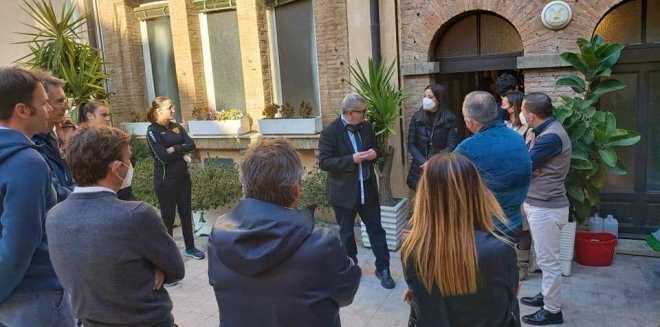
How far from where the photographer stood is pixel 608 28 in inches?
228

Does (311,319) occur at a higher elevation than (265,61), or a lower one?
lower

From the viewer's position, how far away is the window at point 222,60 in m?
8.74

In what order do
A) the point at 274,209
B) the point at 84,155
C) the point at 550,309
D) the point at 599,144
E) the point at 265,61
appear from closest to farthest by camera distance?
the point at 274,209
the point at 84,155
the point at 550,309
the point at 599,144
the point at 265,61

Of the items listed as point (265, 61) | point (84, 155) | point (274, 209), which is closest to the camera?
point (274, 209)

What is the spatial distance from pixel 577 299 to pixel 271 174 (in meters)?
3.85

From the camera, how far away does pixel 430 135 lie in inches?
227

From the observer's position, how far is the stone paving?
4.30 metres

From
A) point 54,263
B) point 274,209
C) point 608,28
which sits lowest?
point 54,263

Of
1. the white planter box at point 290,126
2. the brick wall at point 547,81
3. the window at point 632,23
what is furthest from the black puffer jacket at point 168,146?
the window at point 632,23

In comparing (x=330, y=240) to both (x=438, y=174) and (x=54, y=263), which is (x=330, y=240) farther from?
(x=54, y=263)

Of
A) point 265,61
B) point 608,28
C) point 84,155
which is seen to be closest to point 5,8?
point 265,61

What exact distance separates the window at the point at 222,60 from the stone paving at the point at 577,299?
4.14m

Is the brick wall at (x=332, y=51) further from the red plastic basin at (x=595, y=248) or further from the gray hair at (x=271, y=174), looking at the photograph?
the gray hair at (x=271, y=174)

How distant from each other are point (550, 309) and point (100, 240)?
354cm
